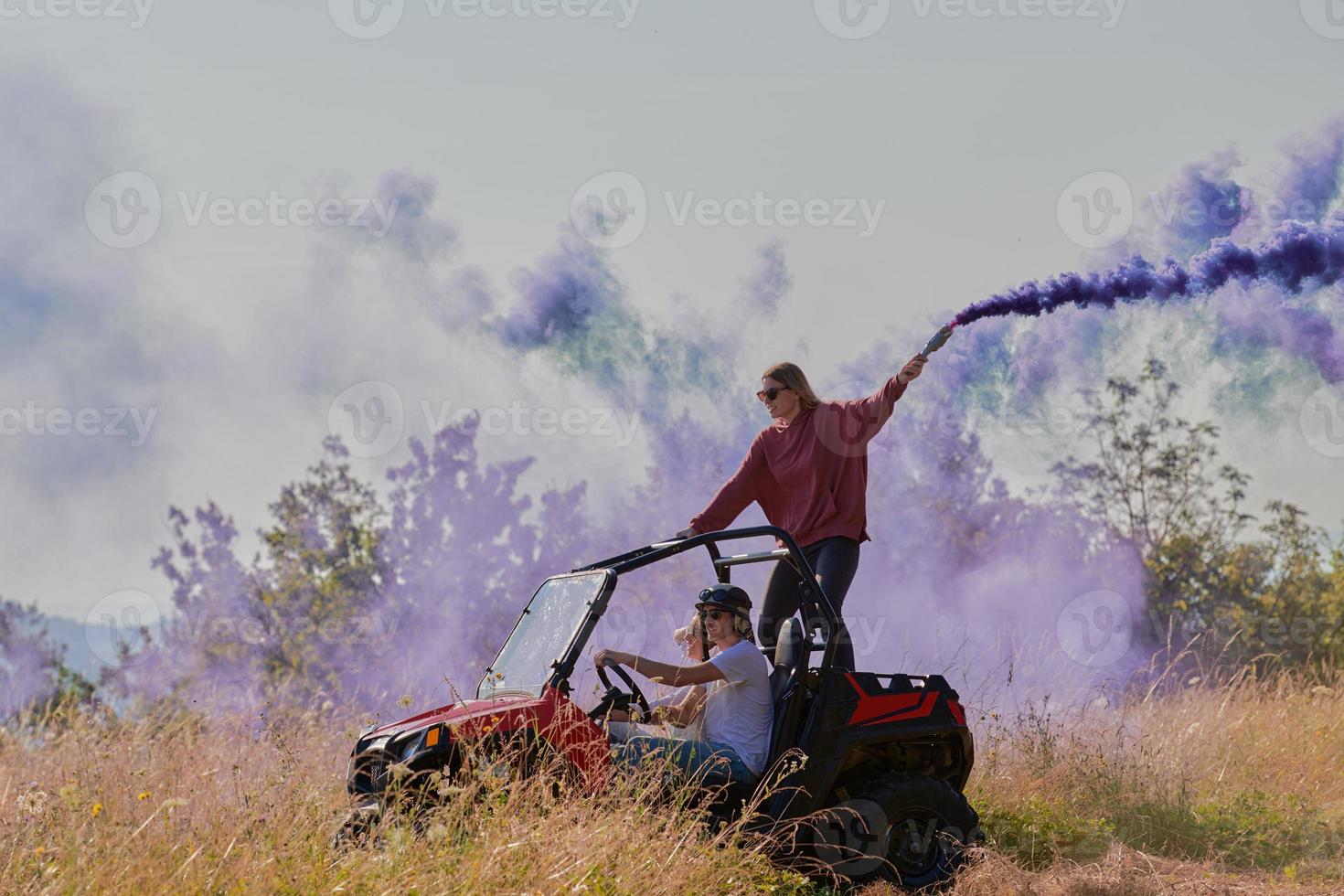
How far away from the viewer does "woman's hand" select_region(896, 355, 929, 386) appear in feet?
20.7

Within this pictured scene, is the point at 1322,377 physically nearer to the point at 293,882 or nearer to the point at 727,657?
the point at 727,657

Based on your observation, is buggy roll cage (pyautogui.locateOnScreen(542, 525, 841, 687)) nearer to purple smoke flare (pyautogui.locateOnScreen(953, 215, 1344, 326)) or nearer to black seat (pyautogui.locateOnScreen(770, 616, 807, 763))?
black seat (pyautogui.locateOnScreen(770, 616, 807, 763))

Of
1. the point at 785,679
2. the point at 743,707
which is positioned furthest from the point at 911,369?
the point at 743,707

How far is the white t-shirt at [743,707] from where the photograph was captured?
18.1 feet

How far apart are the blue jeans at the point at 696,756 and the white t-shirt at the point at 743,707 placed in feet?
0.17

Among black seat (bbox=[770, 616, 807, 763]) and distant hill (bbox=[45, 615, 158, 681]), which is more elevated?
black seat (bbox=[770, 616, 807, 763])

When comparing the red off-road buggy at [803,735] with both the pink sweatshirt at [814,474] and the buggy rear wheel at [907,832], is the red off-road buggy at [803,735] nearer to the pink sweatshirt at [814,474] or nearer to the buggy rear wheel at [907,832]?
the buggy rear wheel at [907,832]

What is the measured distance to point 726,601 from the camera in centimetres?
570

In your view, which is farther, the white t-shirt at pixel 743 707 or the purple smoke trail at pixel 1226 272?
the purple smoke trail at pixel 1226 272

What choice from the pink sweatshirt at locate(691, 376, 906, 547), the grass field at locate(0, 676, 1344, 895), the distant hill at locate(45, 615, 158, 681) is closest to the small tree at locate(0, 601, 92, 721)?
the distant hill at locate(45, 615, 158, 681)

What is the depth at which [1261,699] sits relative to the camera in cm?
1105

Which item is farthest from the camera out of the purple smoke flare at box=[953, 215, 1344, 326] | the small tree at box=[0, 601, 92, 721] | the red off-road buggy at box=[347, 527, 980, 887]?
the small tree at box=[0, 601, 92, 721]

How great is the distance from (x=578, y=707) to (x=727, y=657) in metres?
0.68

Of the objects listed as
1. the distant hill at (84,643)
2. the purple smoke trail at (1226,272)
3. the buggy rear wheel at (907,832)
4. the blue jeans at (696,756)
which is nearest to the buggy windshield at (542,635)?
the blue jeans at (696,756)
